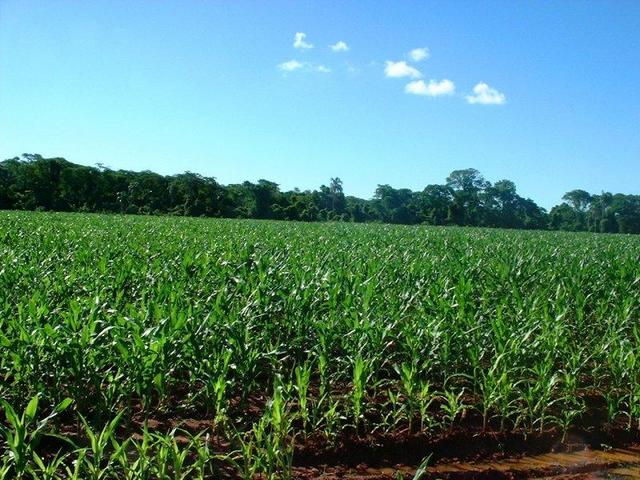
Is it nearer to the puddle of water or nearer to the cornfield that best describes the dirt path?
the puddle of water

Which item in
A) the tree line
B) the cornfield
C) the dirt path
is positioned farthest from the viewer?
the tree line

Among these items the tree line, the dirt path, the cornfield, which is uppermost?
the tree line

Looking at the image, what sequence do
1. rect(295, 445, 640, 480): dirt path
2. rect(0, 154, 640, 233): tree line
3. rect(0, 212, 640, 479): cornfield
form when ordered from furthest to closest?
1. rect(0, 154, 640, 233): tree line
2. rect(295, 445, 640, 480): dirt path
3. rect(0, 212, 640, 479): cornfield

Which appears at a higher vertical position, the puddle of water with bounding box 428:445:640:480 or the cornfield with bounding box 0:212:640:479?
the cornfield with bounding box 0:212:640:479

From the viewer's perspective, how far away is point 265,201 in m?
71.6

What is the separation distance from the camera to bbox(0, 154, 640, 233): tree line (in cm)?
5838

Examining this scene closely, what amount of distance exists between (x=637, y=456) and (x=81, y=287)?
5.57 metres

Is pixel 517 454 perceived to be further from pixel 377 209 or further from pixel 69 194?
pixel 377 209

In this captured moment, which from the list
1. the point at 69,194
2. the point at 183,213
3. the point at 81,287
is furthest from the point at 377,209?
the point at 81,287

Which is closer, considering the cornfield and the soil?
the cornfield

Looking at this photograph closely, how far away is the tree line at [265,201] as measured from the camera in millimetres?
58375

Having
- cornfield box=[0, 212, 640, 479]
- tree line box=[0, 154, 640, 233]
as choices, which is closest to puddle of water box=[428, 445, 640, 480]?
cornfield box=[0, 212, 640, 479]

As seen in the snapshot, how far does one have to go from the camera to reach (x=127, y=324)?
3988mm

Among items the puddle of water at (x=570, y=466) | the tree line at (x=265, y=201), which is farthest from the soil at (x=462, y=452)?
the tree line at (x=265, y=201)
